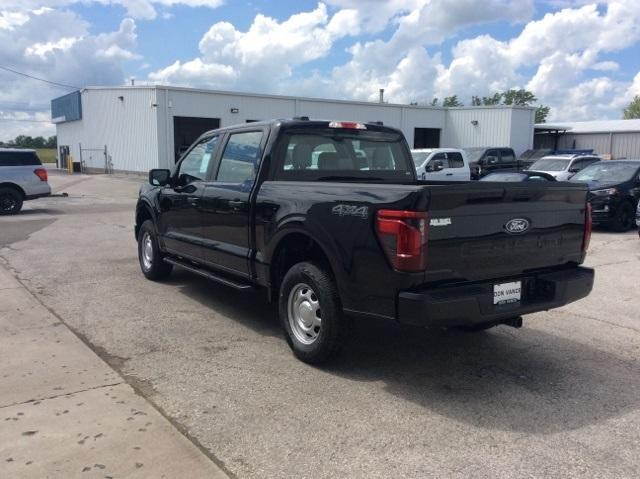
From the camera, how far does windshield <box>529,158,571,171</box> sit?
21017mm

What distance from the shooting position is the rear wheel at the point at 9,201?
54.3 feet

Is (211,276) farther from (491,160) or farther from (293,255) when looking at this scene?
(491,160)

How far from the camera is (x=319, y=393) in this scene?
4.17m

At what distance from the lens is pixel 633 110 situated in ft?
299

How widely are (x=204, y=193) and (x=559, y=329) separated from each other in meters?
3.82

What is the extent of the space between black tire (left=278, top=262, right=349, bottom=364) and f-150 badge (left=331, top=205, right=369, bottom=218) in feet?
1.71

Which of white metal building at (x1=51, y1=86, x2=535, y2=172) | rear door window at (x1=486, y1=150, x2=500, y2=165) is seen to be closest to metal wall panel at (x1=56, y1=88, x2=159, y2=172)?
white metal building at (x1=51, y1=86, x2=535, y2=172)

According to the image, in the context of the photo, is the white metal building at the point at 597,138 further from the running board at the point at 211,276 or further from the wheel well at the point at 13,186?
the running board at the point at 211,276

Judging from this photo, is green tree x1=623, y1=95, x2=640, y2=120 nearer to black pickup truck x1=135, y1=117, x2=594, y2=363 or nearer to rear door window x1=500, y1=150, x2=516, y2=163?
rear door window x1=500, y1=150, x2=516, y2=163

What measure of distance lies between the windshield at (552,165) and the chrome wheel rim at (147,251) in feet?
55.3

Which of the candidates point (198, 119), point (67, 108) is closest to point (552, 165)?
point (198, 119)

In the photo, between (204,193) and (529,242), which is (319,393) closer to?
(529,242)

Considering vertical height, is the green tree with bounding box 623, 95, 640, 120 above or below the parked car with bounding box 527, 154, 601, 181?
above

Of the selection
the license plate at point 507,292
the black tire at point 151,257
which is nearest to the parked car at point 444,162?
the black tire at point 151,257
